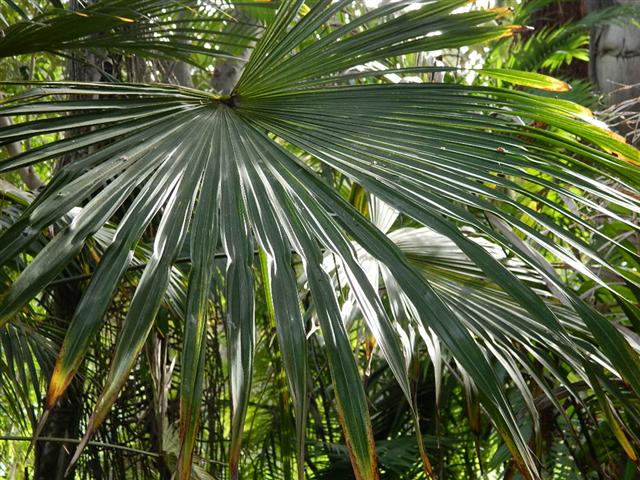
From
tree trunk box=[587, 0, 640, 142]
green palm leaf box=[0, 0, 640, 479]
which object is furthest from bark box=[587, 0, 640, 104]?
green palm leaf box=[0, 0, 640, 479]

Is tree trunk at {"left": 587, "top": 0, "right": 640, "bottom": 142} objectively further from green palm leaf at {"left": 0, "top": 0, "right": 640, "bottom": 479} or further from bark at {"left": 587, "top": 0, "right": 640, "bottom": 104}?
green palm leaf at {"left": 0, "top": 0, "right": 640, "bottom": 479}

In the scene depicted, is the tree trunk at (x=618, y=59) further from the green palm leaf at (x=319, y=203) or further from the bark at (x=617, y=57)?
the green palm leaf at (x=319, y=203)

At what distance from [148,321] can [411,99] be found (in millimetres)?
679

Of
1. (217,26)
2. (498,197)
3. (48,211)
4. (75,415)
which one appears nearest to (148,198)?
(48,211)

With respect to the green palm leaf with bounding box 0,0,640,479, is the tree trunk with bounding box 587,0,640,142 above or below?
above

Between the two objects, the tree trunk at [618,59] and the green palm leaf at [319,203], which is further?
the tree trunk at [618,59]

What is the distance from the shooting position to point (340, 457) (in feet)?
7.54

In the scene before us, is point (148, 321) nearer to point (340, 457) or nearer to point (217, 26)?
point (340, 457)

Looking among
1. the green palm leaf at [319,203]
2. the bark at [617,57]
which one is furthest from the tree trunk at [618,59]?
the green palm leaf at [319,203]

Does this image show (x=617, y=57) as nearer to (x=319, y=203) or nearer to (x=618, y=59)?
(x=618, y=59)

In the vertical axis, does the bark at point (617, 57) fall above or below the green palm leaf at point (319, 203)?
above

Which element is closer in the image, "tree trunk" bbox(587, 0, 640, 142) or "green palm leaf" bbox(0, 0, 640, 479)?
"green palm leaf" bbox(0, 0, 640, 479)

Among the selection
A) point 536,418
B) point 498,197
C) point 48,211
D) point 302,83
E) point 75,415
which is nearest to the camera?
point 48,211

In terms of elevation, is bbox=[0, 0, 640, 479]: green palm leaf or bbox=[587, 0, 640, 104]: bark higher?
bbox=[587, 0, 640, 104]: bark
